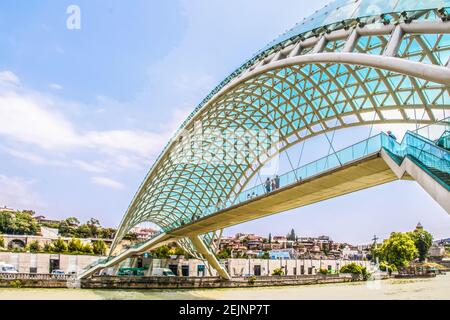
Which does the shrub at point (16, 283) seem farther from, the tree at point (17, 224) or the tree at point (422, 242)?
the tree at point (422, 242)

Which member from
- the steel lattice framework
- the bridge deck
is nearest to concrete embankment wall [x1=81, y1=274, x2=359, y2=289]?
the steel lattice framework

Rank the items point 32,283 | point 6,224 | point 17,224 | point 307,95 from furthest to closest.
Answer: point 17,224
point 6,224
point 32,283
point 307,95

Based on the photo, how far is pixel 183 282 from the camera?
2402 inches

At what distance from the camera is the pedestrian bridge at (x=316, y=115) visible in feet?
56.4

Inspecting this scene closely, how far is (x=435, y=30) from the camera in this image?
15844mm

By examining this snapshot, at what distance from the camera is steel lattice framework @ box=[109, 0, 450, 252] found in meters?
17.7

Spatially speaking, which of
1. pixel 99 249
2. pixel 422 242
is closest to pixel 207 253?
pixel 99 249

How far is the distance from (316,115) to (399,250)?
74.4 metres

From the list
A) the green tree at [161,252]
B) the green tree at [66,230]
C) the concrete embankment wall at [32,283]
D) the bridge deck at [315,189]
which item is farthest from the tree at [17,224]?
the bridge deck at [315,189]

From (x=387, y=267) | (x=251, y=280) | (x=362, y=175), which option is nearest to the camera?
(x=362, y=175)

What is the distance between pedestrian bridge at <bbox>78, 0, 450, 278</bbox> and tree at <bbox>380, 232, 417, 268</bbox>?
180 ft

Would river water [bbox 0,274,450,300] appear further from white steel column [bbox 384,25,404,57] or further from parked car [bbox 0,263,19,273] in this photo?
white steel column [bbox 384,25,404,57]

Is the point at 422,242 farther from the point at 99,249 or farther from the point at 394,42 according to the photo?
the point at 394,42

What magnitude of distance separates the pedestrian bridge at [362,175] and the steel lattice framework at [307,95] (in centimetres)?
340
